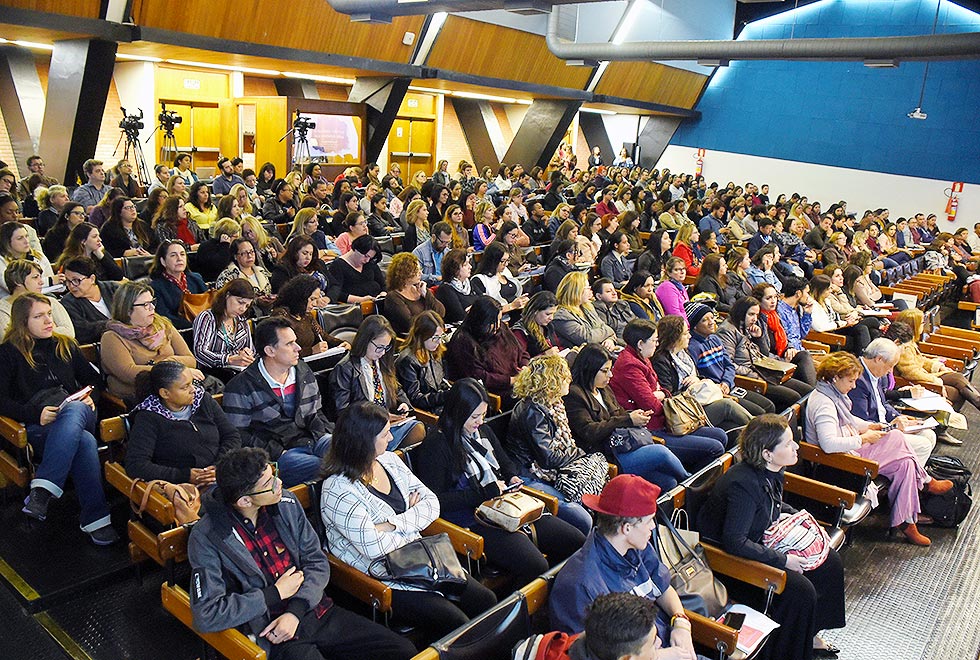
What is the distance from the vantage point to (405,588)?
2.68 meters

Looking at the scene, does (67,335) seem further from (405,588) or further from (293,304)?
(405,588)

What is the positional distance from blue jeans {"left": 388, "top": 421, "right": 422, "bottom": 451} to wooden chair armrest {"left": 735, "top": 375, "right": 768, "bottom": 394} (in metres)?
2.55

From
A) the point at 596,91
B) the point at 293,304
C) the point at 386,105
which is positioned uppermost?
the point at 596,91

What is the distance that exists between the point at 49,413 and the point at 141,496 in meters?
0.70

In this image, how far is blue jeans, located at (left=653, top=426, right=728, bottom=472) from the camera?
418 centimetres

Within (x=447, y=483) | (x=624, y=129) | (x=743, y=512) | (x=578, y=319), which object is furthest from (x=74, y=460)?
(x=624, y=129)

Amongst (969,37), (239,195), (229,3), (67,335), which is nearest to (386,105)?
(229,3)

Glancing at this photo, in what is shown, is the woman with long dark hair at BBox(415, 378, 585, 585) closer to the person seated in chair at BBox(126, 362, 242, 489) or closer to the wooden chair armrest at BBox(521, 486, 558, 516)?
the wooden chair armrest at BBox(521, 486, 558, 516)

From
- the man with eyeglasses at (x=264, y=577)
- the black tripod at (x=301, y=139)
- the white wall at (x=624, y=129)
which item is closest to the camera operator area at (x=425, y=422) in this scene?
the man with eyeglasses at (x=264, y=577)

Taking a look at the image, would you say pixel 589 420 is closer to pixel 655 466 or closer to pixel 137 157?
pixel 655 466

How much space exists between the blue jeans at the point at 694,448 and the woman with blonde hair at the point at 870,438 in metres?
0.50

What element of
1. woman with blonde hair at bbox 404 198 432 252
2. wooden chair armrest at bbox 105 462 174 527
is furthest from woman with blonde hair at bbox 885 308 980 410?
wooden chair armrest at bbox 105 462 174 527

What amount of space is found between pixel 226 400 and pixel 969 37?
9319mm

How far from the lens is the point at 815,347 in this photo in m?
6.36
